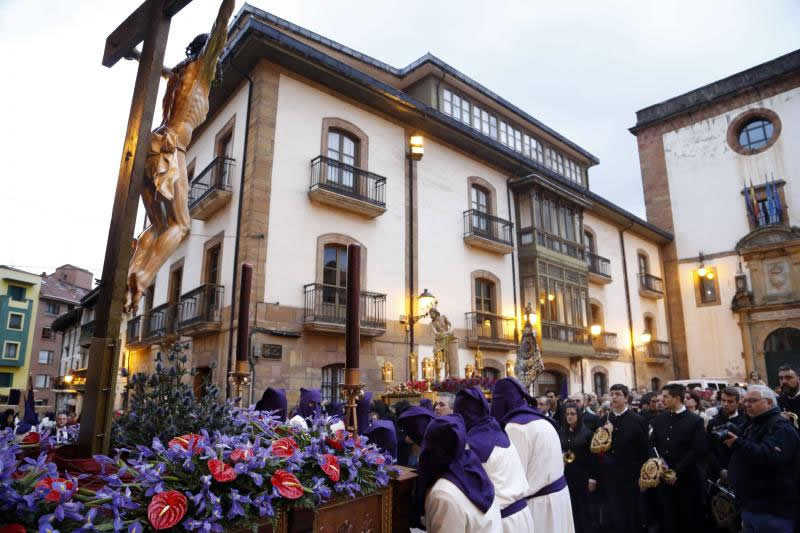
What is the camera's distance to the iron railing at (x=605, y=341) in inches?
864

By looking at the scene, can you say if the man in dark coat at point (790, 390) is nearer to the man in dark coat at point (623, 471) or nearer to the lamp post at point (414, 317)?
the man in dark coat at point (623, 471)

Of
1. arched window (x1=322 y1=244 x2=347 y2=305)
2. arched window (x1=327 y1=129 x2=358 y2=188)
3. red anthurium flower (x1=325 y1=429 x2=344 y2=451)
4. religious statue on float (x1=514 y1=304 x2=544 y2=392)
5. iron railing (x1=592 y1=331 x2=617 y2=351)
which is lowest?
red anthurium flower (x1=325 y1=429 x2=344 y2=451)

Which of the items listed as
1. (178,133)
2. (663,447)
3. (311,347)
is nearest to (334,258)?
(311,347)

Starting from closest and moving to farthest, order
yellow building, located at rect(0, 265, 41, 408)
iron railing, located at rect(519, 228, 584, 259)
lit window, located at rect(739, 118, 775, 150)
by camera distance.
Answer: iron railing, located at rect(519, 228, 584, 259) → lit window, located at rect(739, 118, 775, 150) → yellow building, located at rect(0, 265, 41, 408)

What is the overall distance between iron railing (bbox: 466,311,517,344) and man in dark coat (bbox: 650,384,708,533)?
9.95m

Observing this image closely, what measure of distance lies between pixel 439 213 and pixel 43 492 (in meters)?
15.5

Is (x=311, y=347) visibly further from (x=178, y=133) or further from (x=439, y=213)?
(x=178, y=133)

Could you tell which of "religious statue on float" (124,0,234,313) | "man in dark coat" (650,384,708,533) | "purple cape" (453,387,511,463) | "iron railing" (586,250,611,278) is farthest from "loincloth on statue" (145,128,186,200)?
"iron railing" (586,250,611,278)

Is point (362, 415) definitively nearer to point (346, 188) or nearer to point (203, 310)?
point (203, 310)

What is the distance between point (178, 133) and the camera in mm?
2582

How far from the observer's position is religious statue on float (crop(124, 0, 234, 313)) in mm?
2451

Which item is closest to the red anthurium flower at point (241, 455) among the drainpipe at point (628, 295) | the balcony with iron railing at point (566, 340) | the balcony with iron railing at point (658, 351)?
the balcony with iron railing at point (566, 340)

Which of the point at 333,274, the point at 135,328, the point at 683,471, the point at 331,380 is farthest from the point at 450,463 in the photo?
the point at 135,328

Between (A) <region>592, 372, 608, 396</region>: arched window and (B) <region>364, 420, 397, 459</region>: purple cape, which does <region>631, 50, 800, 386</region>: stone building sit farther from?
(B) <region>364, 420, 397, 459</region>: purple cape
